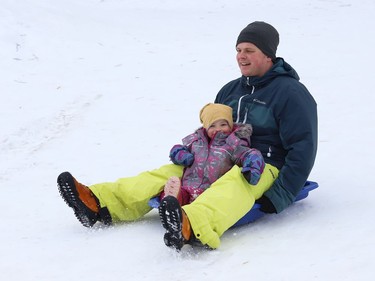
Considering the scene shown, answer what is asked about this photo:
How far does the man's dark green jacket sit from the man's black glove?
24mm

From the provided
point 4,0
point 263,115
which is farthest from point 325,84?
point 4,0

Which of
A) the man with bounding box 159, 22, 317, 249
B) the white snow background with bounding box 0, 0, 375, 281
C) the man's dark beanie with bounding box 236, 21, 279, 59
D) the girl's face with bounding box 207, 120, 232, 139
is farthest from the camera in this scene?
the man's dark beanie with bounding box 236, 21, 279, 59

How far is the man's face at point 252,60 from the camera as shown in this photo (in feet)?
13.3

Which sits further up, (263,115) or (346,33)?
(263,115)

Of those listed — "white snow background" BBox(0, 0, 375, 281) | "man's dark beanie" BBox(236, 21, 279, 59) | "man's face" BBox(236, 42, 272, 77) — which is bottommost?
"white snow background" BBox(0, 0, 375, 281)

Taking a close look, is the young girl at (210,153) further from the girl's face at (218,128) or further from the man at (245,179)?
the man at (245,179)

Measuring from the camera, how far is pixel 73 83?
26.3 feet

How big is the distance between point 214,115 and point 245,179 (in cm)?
51

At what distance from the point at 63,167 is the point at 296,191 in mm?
2251

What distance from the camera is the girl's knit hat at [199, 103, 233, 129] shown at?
393 centimetres

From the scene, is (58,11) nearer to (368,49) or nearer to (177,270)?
(368,49)

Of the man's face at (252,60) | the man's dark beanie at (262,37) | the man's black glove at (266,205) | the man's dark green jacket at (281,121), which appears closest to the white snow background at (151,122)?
the man's black glove at (266,205)

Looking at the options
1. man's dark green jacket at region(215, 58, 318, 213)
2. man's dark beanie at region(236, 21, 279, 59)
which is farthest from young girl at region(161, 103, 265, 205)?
man's dark beanie at region(236, 21, 279, 59)

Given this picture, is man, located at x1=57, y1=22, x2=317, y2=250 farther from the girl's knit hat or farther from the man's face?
the girl's knit hat
